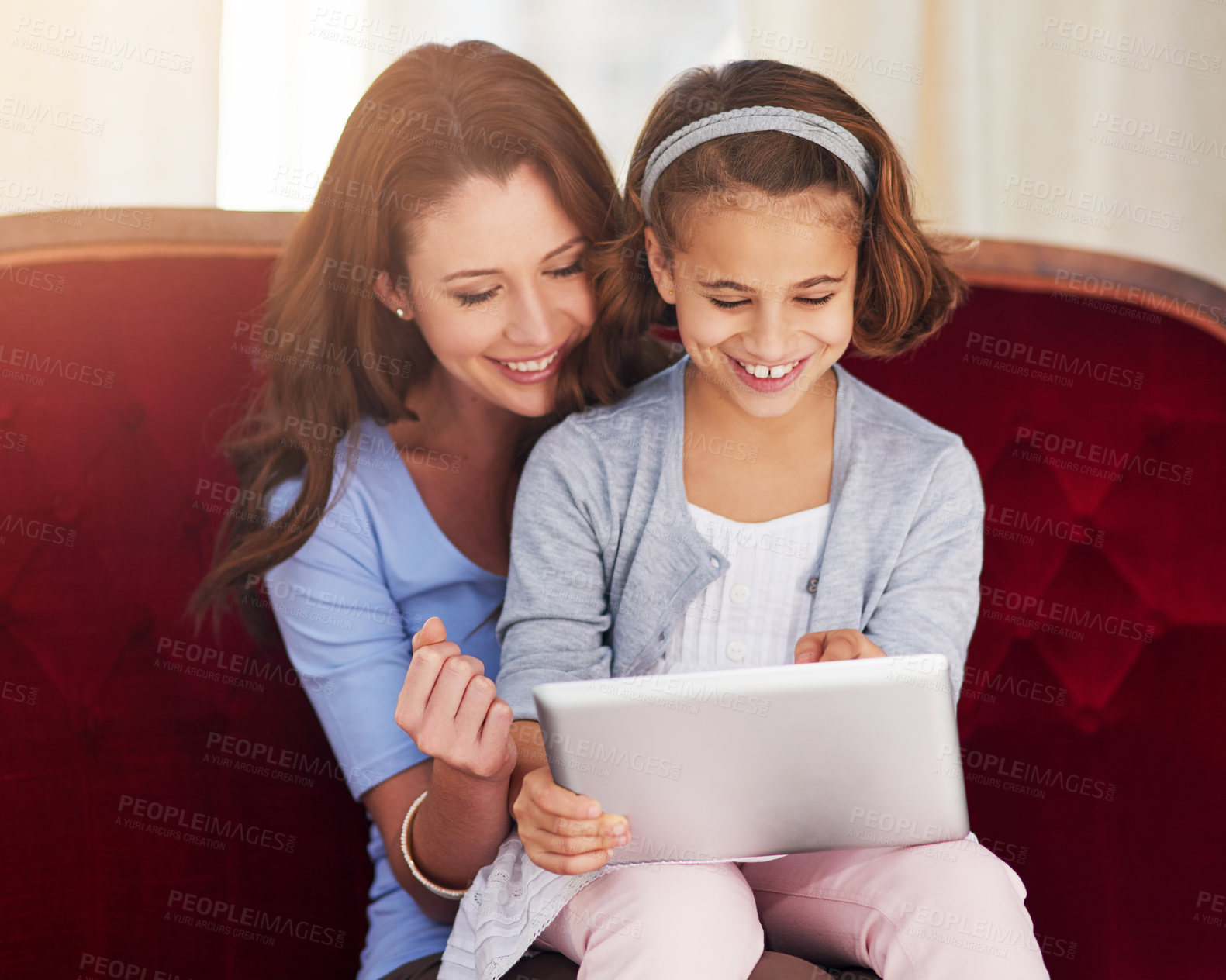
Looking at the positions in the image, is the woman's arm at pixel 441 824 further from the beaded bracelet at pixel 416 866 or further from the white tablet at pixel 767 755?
the white tablet at pixel 767 755

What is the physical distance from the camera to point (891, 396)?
1.37m

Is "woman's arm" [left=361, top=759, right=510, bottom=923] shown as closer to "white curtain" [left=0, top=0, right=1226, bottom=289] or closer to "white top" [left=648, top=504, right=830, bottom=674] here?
"white top" [left=648, top=504, right=830, bottom=674]

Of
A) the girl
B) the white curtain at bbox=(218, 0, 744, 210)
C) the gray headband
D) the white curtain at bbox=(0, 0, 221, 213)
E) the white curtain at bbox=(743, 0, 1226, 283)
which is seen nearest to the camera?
the girl

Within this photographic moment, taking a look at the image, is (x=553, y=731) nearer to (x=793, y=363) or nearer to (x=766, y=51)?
(x=793, y=363)

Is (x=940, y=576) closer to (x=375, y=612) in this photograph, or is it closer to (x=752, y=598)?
(x=752, y=598)

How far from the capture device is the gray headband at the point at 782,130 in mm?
1001

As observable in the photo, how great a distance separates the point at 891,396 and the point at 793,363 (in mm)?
375

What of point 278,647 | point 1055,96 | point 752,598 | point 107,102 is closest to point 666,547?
point 752,598

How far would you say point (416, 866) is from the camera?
41.4 inches

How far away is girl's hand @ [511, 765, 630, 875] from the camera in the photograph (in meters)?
0.83

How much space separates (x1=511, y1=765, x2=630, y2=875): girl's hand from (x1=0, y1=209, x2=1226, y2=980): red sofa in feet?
1.53

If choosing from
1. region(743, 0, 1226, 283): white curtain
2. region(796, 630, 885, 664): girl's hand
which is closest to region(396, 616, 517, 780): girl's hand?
region(796, 630, 885, 664): girl's hand

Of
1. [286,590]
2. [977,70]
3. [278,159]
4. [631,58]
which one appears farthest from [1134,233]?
[286,590]

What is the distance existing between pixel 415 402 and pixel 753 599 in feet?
1.50
